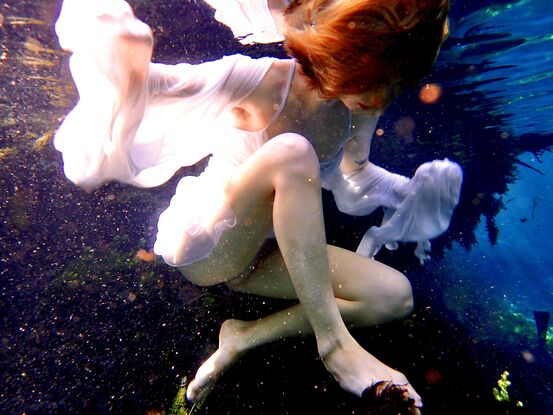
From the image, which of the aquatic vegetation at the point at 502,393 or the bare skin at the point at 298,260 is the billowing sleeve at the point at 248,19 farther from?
the aquatic vegetation at the point at 502,393

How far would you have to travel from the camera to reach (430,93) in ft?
35.7

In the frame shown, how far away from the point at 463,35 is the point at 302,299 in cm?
918

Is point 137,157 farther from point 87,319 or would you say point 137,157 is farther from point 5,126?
point 5,126

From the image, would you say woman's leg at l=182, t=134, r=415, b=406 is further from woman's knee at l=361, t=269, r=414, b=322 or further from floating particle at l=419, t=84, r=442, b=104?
floating particle at l=419, t=84, r=442, b=104

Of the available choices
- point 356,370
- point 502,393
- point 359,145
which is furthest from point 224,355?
point 502,393

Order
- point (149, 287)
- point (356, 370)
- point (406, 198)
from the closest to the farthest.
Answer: point (356, 370) → point (406, 198) → point (149, 287)

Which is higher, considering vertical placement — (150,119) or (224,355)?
(150,119)

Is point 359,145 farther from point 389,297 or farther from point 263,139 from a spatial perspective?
point 389,297

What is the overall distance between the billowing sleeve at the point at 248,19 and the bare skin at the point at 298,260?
3.57 meters

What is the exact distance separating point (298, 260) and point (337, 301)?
880 millimetres

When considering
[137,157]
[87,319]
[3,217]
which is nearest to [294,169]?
[137,157]

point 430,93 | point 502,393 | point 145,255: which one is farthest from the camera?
point 430,93

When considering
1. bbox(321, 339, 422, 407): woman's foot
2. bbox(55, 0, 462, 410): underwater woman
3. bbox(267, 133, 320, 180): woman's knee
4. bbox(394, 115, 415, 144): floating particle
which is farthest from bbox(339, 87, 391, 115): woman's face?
bbox(394, 115, 415, 144): floating particle

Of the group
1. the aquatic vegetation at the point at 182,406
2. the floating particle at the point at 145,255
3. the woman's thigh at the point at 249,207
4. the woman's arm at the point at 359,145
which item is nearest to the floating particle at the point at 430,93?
the woman's arm at the point at 359,145
